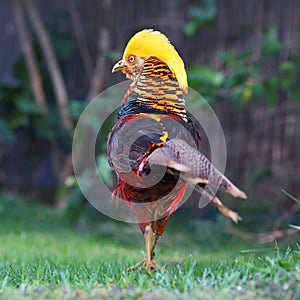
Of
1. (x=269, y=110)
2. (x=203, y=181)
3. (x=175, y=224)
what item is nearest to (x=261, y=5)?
(x=269, y=110)

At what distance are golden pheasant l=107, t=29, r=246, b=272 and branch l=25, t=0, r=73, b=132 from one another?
172 inches

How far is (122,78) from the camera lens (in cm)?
802

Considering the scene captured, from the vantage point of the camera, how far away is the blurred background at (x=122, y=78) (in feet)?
22.9

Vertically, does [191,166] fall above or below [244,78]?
above

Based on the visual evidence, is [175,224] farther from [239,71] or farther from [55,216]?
[239,71]

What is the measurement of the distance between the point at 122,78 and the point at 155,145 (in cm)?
499

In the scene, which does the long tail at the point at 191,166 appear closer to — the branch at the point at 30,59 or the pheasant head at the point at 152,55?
the pheasant head at the point at 152,55

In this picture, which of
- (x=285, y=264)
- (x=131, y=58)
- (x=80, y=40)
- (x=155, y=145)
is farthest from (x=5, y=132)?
(x=285, y=264)

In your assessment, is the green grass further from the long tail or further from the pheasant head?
the pheasant head

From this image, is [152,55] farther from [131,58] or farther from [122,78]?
[122,78]

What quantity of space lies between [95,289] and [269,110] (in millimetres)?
5478

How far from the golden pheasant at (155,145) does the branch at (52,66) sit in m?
4.38

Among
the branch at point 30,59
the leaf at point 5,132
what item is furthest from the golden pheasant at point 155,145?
the branch at point 30,59

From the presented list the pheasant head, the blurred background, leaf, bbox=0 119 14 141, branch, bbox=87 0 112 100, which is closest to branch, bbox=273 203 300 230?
the blurred background
